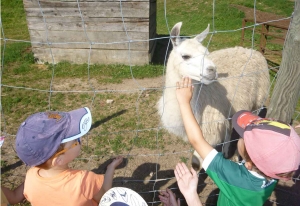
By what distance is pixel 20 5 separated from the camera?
1100cm

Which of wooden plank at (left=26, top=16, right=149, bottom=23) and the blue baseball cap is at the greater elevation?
wooden plank at (left=26, top=16, right=149, bottom=23)

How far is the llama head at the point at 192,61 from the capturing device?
2.24m

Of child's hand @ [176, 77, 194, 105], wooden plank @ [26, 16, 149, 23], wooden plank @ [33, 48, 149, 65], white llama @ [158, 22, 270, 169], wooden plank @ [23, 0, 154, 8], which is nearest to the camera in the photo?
child's hand @ [176, 77, 194, 105]

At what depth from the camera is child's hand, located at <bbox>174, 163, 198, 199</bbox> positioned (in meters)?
1.31

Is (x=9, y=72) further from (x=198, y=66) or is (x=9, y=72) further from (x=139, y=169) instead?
(x=198, y=66)

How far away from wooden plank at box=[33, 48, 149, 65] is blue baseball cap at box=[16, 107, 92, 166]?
4.48m

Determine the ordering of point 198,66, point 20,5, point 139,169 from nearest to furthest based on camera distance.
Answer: point 198,66
point 139,169
point 20,5

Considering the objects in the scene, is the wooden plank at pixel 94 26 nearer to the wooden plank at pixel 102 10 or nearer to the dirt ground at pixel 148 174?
the wooden plank at pixel 102 10

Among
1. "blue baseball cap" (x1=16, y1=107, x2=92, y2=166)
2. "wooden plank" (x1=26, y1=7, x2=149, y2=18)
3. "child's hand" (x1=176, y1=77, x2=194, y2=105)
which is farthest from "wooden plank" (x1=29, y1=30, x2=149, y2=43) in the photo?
"blue baseball cap" (x1=16, y1=107, x2=92, y2=166)

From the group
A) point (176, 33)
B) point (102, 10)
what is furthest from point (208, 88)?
point (102, 10)

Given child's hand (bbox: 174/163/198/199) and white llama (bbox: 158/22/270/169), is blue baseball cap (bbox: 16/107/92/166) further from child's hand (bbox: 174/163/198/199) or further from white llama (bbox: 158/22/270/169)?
white llama (bbox: 158/22/270/169)

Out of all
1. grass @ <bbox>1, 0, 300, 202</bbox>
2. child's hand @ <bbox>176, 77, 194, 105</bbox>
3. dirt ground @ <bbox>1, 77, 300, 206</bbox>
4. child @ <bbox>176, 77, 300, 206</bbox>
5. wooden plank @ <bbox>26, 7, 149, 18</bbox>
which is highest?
wooden plank @ <bbox>26, 7, 149, 18</bbox>

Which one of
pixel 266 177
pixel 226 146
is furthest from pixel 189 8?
pixel 266 177

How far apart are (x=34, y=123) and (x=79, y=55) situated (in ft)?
15.7
